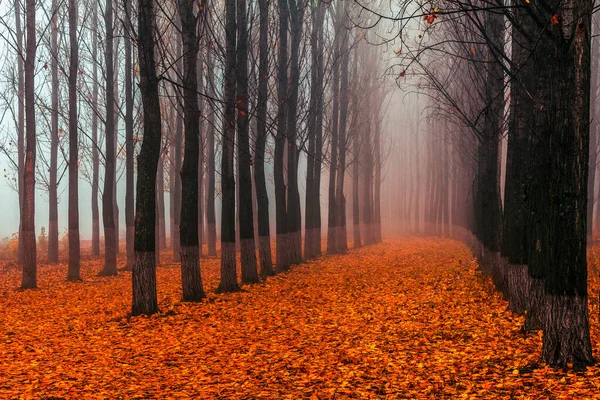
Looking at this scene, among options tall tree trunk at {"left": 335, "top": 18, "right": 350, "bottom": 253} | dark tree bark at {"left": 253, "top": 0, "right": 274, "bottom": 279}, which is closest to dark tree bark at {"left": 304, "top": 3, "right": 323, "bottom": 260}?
tall tree trunk at {"left": 335, "top": 18, "right": 350, "bottom": 253}

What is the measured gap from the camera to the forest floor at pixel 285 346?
632 centimetres

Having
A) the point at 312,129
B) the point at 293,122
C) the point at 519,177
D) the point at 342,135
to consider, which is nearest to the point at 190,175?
the point at 519,177

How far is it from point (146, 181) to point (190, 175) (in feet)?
4.83

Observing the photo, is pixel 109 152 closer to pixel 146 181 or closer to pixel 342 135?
pixel 146 181

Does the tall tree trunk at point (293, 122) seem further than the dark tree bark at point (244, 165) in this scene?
Yes

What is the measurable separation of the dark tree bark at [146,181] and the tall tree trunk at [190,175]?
123 cm

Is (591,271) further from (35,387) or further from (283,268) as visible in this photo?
(35,387)

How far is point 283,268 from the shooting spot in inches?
735

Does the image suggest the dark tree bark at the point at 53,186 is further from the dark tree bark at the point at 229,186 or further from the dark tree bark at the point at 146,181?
Result: the dark tree bark at the point at 146,181

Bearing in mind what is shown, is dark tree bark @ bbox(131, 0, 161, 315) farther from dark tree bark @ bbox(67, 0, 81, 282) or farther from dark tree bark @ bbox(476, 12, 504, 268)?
dark tree bark @ bbox(67, 0, 81, 282)

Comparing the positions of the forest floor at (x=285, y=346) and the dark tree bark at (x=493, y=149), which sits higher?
the dark tree bark at (x=493, y=149)

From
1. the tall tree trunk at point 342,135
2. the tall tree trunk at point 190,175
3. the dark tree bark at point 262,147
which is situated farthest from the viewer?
the tall tree trunk at point 342,135

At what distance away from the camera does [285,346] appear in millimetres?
8508

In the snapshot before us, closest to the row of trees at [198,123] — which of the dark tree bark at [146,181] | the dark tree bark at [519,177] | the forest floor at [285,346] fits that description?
the dark tree bark at [146,181]
